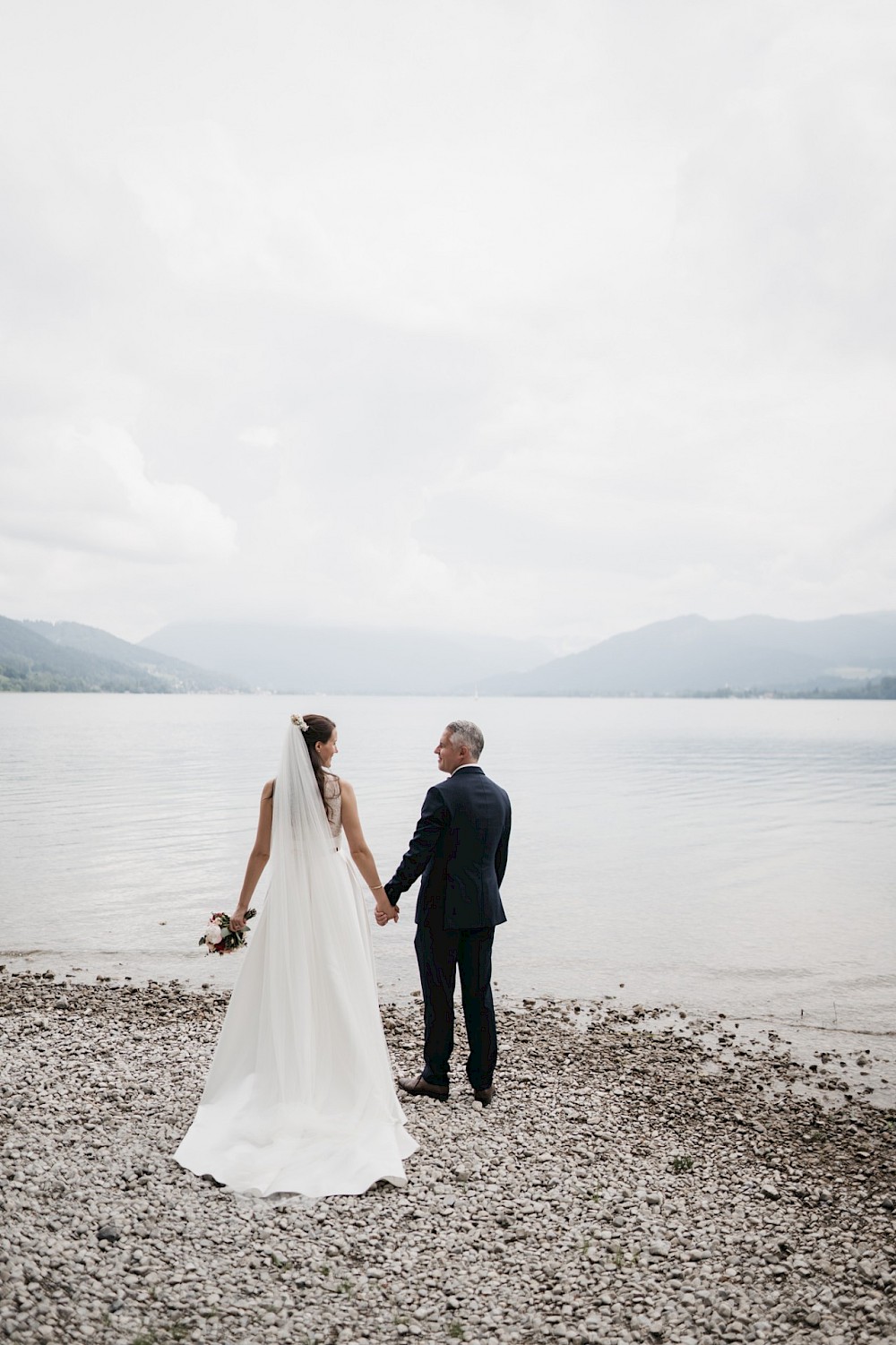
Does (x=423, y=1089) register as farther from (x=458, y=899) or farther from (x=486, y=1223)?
(x=486, y=1223)

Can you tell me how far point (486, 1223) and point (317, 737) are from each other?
3922 mm

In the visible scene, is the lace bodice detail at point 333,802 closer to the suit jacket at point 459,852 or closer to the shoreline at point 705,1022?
the suit jacket at point 459,852

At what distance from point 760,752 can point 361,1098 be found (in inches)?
2983

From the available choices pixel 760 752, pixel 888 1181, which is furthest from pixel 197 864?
pixel 760 752

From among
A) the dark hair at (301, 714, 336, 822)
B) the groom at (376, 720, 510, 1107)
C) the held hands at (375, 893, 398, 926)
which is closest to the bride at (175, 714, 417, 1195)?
the dark hair at (301, 714, 336, 822)

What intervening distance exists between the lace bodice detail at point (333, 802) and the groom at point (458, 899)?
0.79 m

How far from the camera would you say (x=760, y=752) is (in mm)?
77625

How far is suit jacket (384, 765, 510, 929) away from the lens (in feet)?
27.1

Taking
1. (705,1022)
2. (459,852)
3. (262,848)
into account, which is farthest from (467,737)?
(705,1022)

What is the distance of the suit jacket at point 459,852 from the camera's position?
8.27 metres

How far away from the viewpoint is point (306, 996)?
24.8 feet

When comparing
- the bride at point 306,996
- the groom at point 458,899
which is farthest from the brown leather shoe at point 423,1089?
the bride at point 306,996

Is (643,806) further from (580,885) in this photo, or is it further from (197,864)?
(197,864)

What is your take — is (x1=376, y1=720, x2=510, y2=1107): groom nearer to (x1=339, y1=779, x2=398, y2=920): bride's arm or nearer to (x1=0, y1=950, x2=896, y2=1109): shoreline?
(x1=339, y1=779, x2=398, y2=920): bride's arm
